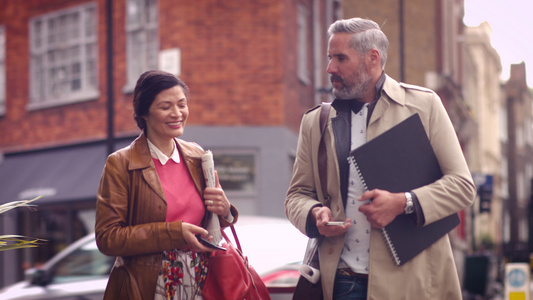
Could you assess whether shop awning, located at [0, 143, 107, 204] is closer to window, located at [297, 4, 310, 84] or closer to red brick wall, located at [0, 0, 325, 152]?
red brick wall, located at [0, 0, 325, 152]

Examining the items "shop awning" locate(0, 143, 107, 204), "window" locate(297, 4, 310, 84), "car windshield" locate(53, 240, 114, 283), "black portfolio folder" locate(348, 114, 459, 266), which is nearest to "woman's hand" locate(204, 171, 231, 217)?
"black portfolio folder" locate(348, 114, 459, 266)

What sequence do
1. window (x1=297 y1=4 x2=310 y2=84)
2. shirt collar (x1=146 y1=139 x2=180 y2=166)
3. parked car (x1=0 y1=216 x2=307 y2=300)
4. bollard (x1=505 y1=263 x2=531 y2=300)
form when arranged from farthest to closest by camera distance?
1. window (x1=297 y1=4 x2=310 y2=84)
2. bollard (x1=505 y1=263 x2=531 y2=300)
3. parked car (x1=0 y1=216 x2=307 y2=300)
4. shirt collar (x1=146 y1=139 x2=180 y2=166)

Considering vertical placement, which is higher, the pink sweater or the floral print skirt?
the pink sweater

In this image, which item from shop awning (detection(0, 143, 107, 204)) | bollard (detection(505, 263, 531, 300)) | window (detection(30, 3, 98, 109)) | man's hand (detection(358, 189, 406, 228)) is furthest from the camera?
window (detection(30, 3, 98, 109))

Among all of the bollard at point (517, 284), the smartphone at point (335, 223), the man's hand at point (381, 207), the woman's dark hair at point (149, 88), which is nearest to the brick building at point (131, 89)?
the bollard at point (517, 284)

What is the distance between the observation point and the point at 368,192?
3.50 metres

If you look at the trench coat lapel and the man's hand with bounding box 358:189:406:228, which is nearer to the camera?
the man's hand with bounding box 358:189:406:228

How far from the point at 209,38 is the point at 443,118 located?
14.5 m

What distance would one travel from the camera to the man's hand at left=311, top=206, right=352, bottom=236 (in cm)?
361

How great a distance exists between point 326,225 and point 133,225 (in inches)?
32.0

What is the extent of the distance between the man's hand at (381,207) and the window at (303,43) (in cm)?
1584

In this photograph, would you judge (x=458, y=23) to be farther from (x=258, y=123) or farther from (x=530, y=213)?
(x=258, y=123)

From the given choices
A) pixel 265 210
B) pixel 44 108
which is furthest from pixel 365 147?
pixel 44 108

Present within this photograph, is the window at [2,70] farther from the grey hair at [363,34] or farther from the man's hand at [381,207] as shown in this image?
the man's hand at [381,207]
